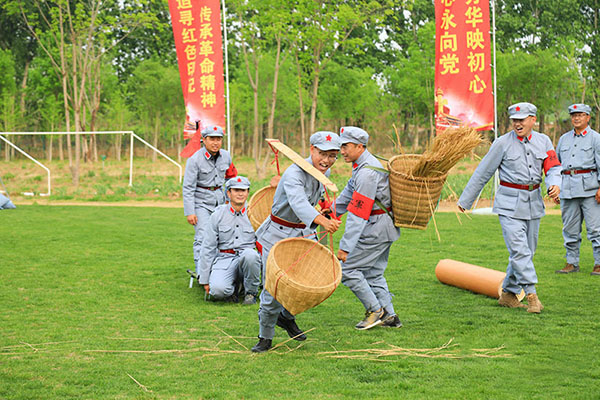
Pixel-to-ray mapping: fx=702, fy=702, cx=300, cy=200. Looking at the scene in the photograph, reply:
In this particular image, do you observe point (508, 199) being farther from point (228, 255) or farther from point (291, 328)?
point (228, 255)

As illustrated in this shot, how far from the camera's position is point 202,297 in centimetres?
765

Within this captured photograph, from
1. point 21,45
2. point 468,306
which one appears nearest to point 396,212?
point 468,306

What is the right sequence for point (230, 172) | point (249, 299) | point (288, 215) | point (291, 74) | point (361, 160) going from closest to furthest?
point (288, 215), point (361, 160), point (249, 299), point (230, 172), point (291, 74)

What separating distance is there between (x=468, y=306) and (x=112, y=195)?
1609 centimetres

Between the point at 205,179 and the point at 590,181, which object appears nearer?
the point at 205,179

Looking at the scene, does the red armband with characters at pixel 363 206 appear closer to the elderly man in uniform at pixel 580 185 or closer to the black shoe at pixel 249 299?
the black shoe at pixel 249 299

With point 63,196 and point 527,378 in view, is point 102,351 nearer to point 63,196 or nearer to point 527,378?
point 527,378

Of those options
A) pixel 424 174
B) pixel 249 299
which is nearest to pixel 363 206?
pixel 424 174

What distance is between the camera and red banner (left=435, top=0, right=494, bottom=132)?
14.0 m

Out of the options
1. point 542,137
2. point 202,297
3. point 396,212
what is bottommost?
point 202,297

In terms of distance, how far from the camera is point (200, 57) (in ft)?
51.3

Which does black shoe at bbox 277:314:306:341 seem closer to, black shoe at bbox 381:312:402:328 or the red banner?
black shoe at bbox 381:312:402:328

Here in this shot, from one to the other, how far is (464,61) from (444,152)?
29.7 feet

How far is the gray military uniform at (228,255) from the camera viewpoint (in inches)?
285
